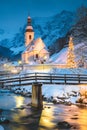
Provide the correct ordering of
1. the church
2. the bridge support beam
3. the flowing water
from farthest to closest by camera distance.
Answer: the church < the bridge support beam < the flowing water

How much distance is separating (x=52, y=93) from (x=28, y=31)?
345ft

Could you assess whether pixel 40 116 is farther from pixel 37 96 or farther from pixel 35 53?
pixel 35 53

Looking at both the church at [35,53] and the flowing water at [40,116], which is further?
the church at [35,53]

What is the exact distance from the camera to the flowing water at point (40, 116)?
2630 cm

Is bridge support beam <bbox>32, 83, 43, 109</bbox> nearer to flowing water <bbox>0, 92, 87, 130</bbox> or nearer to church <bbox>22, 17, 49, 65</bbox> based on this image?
flowing water <bbox>0, 92, 87, 130</bbox>

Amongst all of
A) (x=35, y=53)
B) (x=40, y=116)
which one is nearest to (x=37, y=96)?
(x=40, y=116)

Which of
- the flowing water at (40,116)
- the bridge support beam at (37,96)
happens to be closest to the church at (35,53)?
the flowing water at (40,116)

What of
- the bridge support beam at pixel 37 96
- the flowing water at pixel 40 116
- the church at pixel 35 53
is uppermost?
the church at pixel 35 53

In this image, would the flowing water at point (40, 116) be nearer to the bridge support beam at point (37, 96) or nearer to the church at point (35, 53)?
the bridge support beam at point (37, 96)

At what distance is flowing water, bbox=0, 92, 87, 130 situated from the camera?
2630 centimetres

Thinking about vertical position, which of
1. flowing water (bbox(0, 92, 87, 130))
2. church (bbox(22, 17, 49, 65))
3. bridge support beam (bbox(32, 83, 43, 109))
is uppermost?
church (bbox(22, 17, 49, 65))

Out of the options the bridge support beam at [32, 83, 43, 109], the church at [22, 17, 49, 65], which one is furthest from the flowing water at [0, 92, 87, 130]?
the church at [22, 17, 49, 65]

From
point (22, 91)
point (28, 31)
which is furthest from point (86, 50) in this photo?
point (28, 31)

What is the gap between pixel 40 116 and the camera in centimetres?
3066
